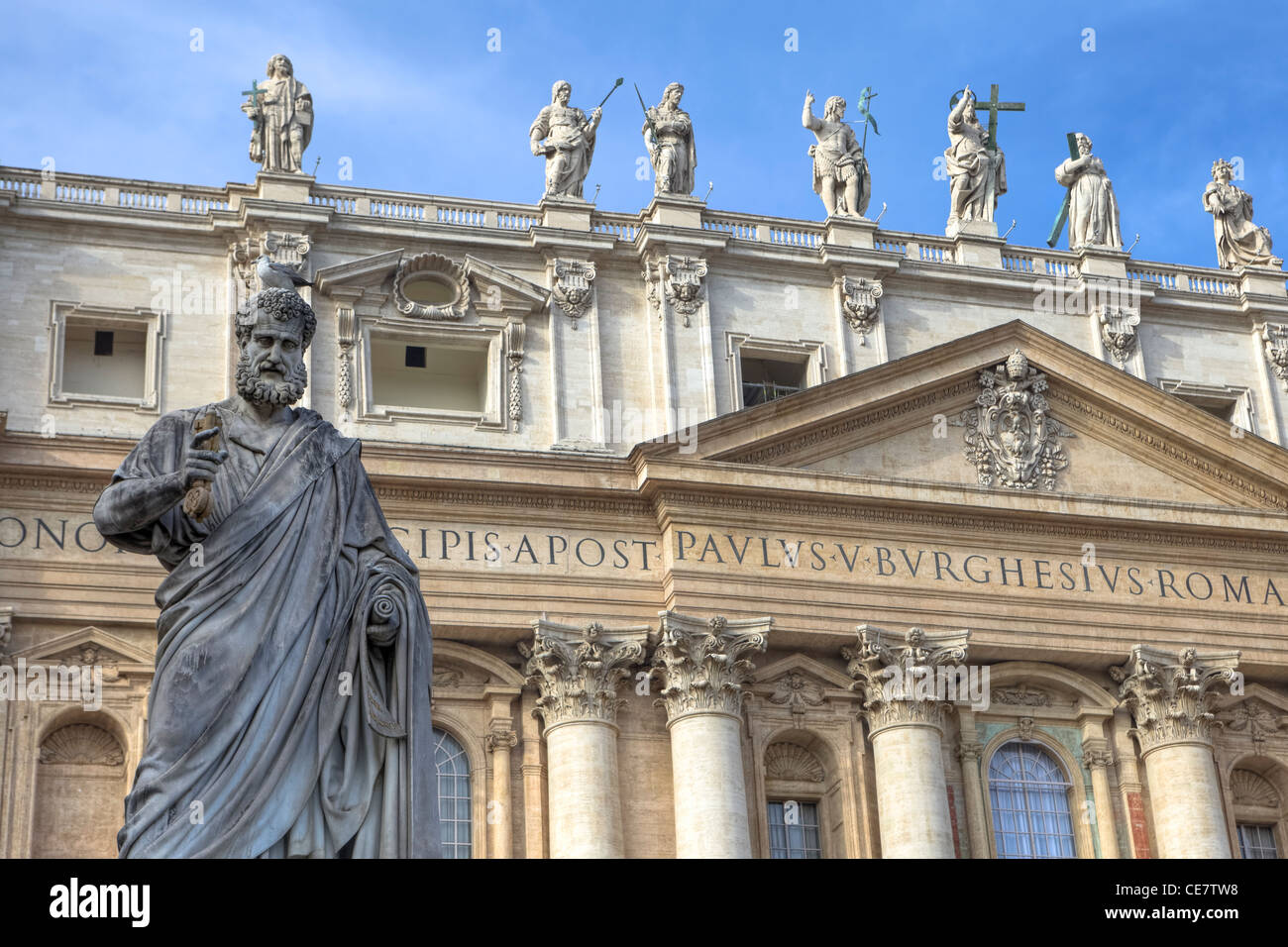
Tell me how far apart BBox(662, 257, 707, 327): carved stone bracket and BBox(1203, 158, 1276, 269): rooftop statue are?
9.57 meters

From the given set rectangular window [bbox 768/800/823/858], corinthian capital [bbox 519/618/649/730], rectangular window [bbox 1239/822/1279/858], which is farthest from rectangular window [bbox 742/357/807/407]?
rectangular window [bbox 1239/822/1279/858]

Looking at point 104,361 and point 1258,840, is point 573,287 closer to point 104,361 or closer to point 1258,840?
point 104,361

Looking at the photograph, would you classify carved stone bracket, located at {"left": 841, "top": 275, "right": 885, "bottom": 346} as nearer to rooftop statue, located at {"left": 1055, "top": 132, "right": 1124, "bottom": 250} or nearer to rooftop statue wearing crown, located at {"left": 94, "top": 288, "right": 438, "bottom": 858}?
rooftop statue, located at {"left": 1055, "top": 132, "right": 1124, "bottom": 250}

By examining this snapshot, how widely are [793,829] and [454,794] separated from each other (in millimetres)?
4683

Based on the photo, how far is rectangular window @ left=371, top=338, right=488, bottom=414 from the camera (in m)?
30.5

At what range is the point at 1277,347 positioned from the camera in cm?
3450

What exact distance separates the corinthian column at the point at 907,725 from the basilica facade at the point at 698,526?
0.06 m

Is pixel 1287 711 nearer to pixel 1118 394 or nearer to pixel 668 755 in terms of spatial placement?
pixel 1118 394

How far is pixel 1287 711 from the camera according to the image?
104 ft

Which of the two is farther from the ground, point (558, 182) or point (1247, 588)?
point (558, 182)

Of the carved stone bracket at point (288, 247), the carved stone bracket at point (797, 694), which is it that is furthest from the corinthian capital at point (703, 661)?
the carved stone bracket at point (288, 247)

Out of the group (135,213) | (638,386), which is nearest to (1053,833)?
(638,386)

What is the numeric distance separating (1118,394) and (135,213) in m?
14.4

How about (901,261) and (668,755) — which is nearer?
(668,755)
